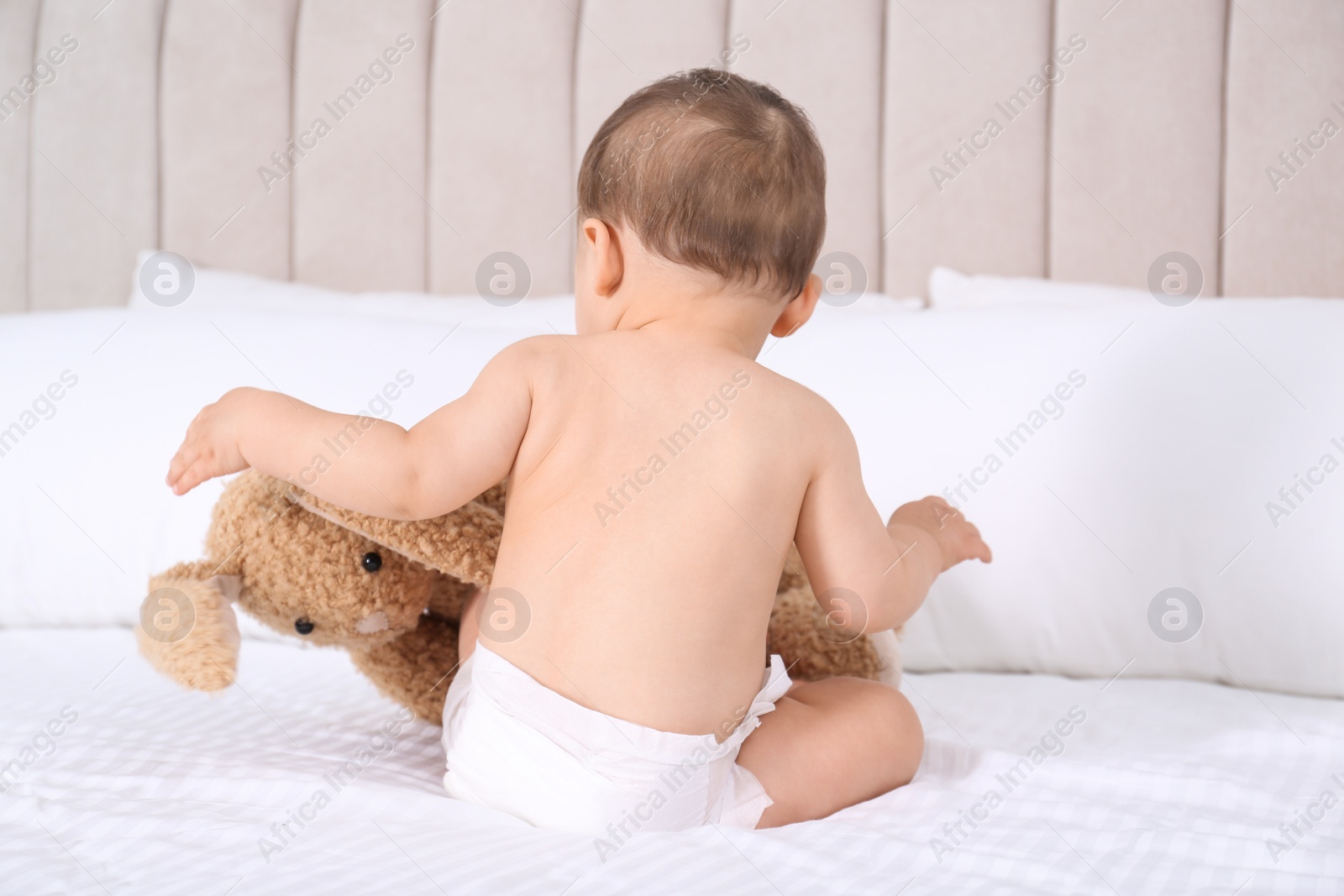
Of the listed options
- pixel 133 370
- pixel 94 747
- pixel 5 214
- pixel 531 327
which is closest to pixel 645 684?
pixel 94 747

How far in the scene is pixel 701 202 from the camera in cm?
79

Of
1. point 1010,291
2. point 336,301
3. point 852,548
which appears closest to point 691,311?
point 852,548

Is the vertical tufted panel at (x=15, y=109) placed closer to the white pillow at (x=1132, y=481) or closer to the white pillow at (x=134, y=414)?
the white pillow at (x=134, y=414)

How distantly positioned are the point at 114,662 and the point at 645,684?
0.77 m

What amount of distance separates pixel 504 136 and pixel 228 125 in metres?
0.53

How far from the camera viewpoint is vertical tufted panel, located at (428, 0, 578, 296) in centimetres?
179

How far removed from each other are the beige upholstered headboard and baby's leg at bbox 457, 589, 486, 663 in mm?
944

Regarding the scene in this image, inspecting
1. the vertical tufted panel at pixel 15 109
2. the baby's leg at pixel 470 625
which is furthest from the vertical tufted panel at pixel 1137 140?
the vertical tufted panel at pixel 15 109

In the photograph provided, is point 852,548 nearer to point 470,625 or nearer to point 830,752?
point 830,752

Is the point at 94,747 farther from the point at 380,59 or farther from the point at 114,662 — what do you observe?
the point at 380,59

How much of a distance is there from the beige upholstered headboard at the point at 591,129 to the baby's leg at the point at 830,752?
99 centimetres

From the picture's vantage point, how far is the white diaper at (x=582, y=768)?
0.76m

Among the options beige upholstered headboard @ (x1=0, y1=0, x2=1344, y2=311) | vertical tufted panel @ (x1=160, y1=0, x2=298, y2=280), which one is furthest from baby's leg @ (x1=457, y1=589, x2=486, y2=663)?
vertical tufted panel @ (x1=160, y1=0, x2=298, y2=280)

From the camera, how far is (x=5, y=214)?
1898mm
